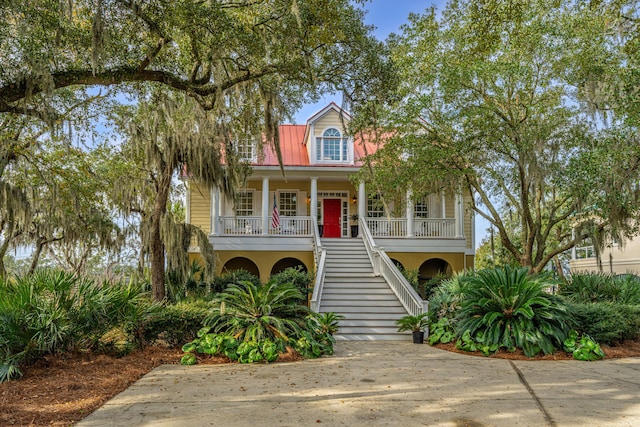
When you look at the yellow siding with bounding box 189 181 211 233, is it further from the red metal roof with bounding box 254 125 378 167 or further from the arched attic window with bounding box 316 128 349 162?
the arched attic window with bounding box 316 128 349 162

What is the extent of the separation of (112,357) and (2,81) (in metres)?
4.64

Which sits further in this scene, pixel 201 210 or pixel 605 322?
pixel 201 210

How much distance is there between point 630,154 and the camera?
11.5 m

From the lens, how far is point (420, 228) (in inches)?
739

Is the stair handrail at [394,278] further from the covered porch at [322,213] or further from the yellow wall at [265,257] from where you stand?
the yellow wall at [265,257]

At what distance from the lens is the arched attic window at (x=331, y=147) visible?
19.4 m

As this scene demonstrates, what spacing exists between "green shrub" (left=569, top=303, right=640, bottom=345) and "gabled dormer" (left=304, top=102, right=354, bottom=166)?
37.1 ft

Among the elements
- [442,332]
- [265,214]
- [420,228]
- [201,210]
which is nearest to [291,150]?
[265,214]

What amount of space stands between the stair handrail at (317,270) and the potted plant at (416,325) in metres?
1.96

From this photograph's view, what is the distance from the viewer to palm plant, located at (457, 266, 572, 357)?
8453 millimetres

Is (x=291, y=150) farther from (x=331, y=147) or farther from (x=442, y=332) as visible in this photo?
(x=442, y=332)

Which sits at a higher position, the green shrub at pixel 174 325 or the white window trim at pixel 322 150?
the white window trim at pixel 322 150

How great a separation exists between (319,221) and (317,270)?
6.52 meters

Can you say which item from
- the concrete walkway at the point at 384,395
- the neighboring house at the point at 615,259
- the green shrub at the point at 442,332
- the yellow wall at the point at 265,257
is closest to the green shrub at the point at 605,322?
the concrete walkway at the point at 384,395
